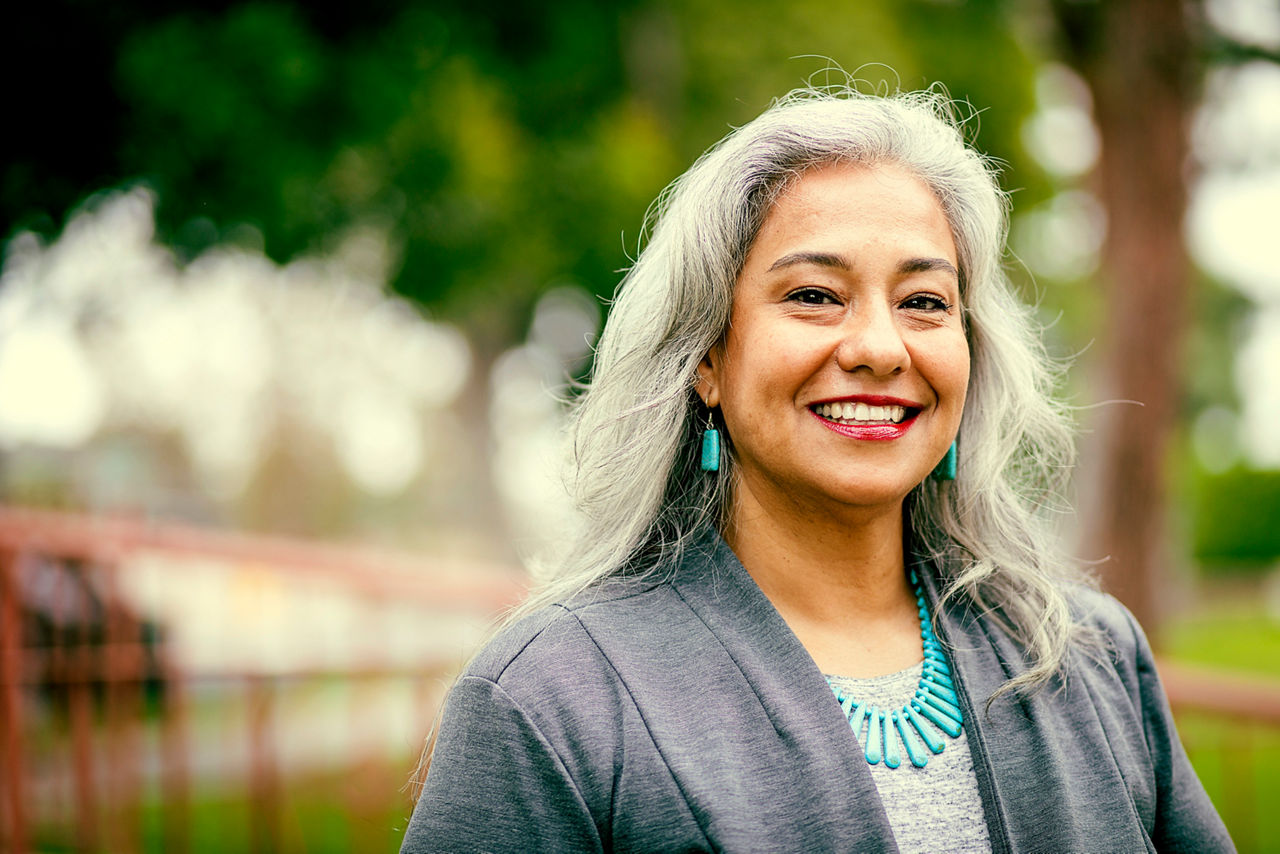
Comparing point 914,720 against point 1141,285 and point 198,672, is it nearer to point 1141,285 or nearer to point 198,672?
point 198,672

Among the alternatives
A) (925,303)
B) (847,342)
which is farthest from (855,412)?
(925,303)

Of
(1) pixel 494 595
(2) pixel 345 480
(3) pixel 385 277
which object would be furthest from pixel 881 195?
(2) pixel 345 480

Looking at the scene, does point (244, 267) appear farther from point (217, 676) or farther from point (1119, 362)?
point (1119, 362)

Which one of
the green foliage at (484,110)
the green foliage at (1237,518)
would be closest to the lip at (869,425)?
the green foliage at (484,110)

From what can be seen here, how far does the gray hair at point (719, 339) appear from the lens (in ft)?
6.17

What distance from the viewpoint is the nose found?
177 cm

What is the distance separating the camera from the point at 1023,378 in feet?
7.11

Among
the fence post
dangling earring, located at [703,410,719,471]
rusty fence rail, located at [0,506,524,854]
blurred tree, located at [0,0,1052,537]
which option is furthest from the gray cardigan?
the fence post

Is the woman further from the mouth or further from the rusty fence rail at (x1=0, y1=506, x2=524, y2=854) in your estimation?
the rusty fence rail at (x1=0, y1=506, x2=524, y2=854)

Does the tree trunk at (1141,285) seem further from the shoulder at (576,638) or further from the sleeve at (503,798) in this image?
the sleeve at (503,798)

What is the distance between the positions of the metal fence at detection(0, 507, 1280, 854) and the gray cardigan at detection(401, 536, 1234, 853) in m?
1.72

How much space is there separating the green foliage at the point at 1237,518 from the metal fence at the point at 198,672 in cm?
2132

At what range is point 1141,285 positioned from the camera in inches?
282

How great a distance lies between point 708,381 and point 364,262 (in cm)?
819
